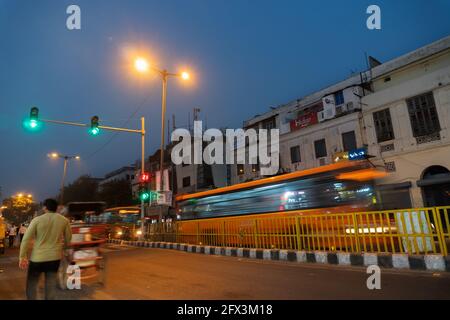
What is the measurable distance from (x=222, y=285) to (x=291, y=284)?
1.39m

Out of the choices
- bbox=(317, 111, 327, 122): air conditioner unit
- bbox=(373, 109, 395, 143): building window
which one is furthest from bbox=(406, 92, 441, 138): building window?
bbox=(317, 111, 327, 122): air conditioner unit

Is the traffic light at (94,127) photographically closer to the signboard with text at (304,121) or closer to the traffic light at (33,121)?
the traffic light at (33,121)

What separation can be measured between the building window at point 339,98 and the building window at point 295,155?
4862mm

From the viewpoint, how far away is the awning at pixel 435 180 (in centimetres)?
1716

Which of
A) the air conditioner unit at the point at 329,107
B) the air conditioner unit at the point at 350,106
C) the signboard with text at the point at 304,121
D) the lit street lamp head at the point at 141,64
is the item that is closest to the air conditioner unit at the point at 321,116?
the air conditioner unit at the point at 329,107

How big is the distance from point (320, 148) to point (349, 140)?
2.50 meters

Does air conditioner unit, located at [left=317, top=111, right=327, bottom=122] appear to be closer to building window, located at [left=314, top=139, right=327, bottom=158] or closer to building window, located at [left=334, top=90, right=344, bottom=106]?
building window, located at [left=334, top=90, right=344, bottom=106]

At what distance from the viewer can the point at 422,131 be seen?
60.8 ft

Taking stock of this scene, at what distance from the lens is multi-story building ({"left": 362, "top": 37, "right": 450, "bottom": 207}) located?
1775cm

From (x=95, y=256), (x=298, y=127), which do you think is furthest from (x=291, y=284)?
(x=298, y=127)

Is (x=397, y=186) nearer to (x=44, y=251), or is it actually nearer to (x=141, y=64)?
(x=141, y=64)

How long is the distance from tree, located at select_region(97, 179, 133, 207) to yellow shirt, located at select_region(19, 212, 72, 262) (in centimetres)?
4740

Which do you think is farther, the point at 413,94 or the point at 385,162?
the point at 385,162
